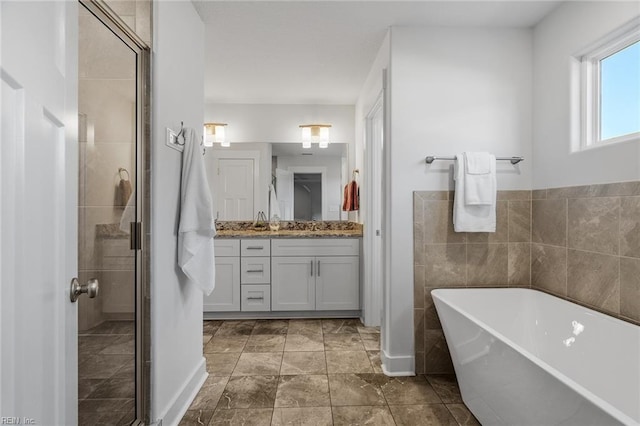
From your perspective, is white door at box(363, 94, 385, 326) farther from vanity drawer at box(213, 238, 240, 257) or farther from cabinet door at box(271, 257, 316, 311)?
vanity drawer at box(213, 238, 240, 257)

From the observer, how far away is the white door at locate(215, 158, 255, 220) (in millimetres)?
3967

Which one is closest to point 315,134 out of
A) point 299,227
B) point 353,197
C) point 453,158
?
point 353,197

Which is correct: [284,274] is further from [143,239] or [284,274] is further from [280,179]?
[143,239]

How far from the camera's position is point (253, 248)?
11.5ft

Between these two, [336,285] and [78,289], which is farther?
[336,285]

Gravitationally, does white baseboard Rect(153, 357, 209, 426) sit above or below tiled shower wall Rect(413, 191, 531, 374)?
below

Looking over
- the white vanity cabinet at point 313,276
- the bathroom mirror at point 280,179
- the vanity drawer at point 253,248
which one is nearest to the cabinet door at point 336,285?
the white vanity cabinet at point 313,276

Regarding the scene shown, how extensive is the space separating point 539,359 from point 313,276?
7.99 feet

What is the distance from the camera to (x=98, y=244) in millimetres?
1387

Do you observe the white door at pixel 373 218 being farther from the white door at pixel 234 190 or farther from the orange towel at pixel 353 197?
the white door at pixel 234 190

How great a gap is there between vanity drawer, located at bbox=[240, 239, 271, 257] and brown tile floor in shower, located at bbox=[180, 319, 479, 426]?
80 centimetres

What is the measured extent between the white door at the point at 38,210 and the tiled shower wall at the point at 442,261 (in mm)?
1963

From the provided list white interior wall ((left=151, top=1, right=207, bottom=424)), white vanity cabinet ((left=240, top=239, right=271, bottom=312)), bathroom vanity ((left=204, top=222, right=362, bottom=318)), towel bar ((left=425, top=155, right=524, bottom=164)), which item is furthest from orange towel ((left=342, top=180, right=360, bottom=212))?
white interior wall ((left=151, top=1, right=207, bottom=424))

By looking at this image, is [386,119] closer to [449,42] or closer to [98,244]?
[449,42]
